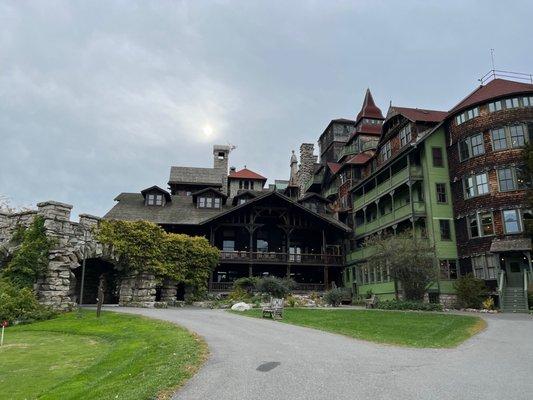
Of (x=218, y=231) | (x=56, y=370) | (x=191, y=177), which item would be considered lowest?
(x=56, y=370)

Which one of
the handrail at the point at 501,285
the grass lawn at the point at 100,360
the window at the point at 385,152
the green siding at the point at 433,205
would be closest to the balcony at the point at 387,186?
the green siding at the point at 433,205

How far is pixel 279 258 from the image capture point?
139 ft

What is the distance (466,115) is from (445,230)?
895cm

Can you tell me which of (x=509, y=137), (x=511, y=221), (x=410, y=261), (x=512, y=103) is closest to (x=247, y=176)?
(x=410, y=261)

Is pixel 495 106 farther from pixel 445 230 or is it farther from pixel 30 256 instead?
pixel 30 256

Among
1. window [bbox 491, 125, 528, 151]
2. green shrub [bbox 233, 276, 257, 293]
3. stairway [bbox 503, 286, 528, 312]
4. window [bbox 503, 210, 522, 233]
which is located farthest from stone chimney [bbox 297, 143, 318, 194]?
stairway [bbox 503, 286, 528, 312]

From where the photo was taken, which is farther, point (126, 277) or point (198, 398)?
point (126, 277)

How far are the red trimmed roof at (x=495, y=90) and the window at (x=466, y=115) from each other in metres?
0.53

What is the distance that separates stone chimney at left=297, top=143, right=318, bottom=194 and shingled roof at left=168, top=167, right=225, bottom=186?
1200cm

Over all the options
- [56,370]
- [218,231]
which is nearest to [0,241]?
[56,370]

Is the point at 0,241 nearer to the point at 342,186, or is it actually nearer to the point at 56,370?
the point at 56,370

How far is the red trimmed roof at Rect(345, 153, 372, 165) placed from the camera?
1835 inches

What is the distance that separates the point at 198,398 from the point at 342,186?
43.0 meters

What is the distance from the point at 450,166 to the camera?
3453 centimetres
